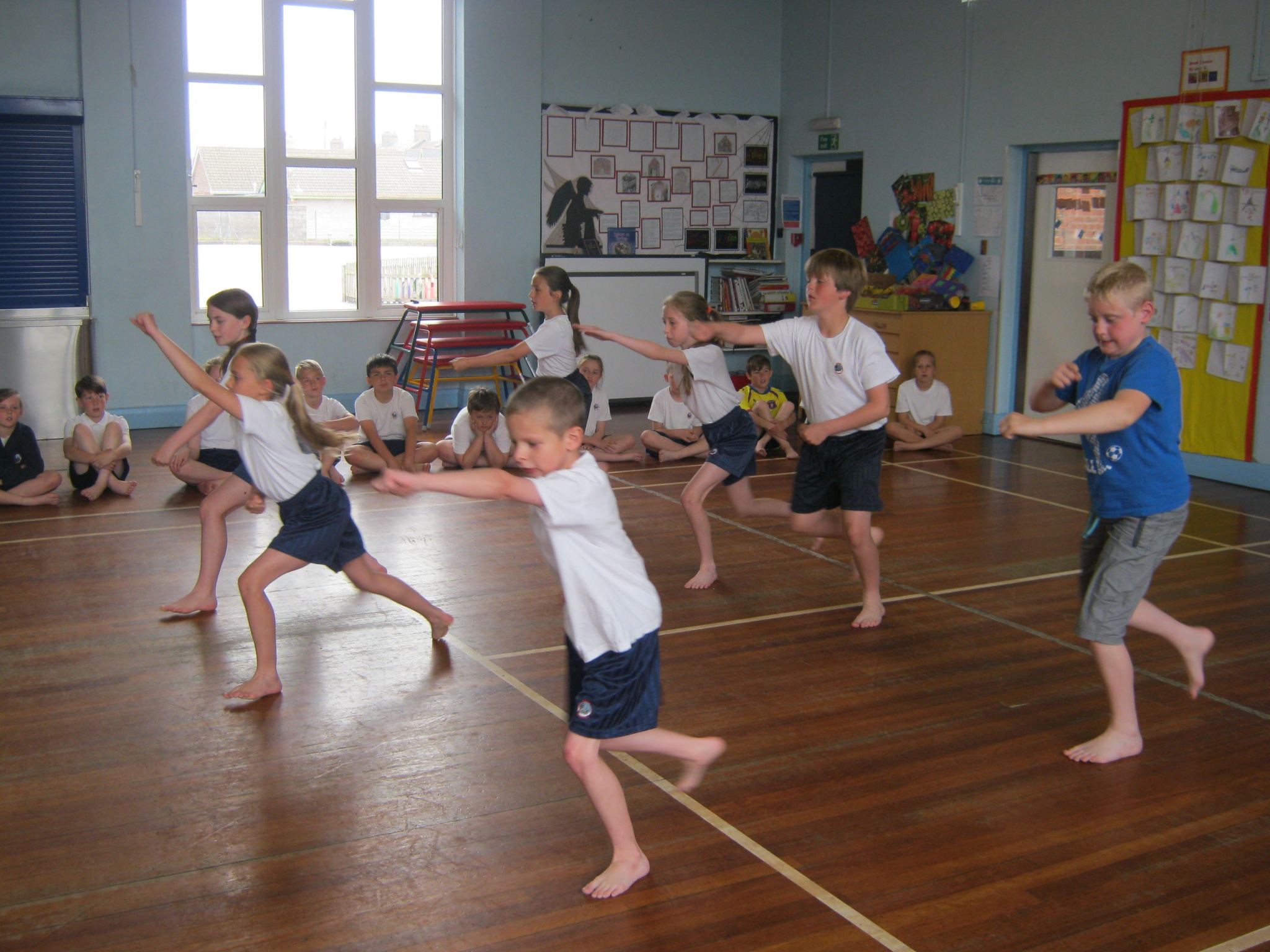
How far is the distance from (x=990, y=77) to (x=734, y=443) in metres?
Result: 5.94

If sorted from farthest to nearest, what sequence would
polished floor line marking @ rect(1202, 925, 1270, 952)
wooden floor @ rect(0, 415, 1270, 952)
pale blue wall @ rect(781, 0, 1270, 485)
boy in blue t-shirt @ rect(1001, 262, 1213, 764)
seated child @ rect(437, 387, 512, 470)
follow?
pale blue wall @ rect(781, 0, 1270, 485) → seated child @ rect(437, 387, 512, 470) → boy in blue t-shirt @ rect(1001, 262, 1213, 764) → wooden floor @ rect(0, 415, 1270, 952) → polished floor line marking @ rect(1202, 925, 1270, 952)

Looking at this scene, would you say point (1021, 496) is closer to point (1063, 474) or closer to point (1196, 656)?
point (1063, 474)

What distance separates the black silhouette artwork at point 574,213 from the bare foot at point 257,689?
25.0 feet

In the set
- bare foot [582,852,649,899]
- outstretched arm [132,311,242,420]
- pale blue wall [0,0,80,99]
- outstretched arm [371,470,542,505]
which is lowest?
bare foot [582,852,649,899]

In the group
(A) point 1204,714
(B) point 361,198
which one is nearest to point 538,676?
(A) point 1204,714

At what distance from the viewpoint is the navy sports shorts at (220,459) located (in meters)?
6.87

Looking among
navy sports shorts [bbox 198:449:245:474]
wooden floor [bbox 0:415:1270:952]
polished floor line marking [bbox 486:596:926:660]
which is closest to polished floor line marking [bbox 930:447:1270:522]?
wooden floor [bbox 0:415:1270:952]

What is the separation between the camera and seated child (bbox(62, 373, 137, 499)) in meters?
6.93

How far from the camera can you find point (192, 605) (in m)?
4.79

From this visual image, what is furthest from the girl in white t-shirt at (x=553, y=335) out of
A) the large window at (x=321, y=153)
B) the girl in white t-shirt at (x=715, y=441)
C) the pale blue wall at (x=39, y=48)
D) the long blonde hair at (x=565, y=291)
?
the pale blue wall at (x=39, y=48)

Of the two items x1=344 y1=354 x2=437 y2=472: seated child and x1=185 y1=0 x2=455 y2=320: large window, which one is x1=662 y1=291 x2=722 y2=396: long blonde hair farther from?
x1=185 y1=0 x2=455 y2=320: large window

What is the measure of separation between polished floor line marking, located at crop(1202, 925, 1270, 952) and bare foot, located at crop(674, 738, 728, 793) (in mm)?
1153

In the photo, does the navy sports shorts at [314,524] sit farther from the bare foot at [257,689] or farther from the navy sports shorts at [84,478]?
the navy sports shorts at [84,478]

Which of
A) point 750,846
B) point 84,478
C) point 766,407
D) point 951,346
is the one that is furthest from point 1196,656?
point 951,346
